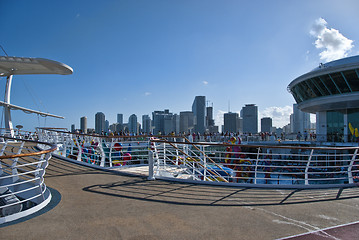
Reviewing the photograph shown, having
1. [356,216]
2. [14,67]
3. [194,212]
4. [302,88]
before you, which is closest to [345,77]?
[302,88]

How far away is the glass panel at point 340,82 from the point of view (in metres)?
26.6

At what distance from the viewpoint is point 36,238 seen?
9.52 feet

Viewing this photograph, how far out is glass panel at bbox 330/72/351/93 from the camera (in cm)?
2658

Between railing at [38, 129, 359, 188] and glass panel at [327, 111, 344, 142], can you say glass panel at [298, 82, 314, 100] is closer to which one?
glass panel at [327, 111, 344, 142]

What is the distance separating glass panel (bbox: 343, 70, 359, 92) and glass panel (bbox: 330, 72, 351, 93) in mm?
464

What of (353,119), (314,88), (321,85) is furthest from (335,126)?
(321,85)

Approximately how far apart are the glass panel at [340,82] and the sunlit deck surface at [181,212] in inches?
1038

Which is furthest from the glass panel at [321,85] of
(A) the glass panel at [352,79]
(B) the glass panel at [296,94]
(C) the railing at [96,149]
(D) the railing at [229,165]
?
(C) the railing at [96,149]

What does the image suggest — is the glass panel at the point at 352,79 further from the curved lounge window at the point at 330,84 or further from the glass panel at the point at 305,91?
the glass panel at the point at 305,91

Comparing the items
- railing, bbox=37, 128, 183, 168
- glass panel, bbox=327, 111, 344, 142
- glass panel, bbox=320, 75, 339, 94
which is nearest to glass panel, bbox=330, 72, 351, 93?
glass panel, bbox=320, 75, 339, 94

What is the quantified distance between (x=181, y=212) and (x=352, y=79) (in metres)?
31.1

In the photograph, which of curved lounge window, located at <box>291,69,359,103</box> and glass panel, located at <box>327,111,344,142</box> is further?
glass panel, located at <box>327,111,344,142</box>

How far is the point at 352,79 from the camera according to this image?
85.7 ft

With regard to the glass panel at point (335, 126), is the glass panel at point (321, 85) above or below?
above
